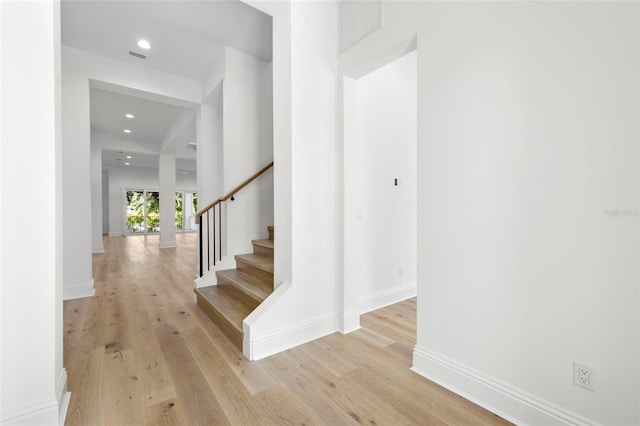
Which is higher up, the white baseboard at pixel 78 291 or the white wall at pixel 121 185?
the white wall at pixel 121 185

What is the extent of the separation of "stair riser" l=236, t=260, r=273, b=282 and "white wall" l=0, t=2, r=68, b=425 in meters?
1.70

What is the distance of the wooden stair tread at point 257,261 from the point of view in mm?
2961

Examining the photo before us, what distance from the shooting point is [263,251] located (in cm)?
351

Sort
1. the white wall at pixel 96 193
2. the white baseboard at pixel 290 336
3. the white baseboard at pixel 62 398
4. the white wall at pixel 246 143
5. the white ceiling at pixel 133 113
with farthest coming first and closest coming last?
the white wall at pixel 96 193
the white ceiling at pixel 133 113
the white wall at pixel 246 143
the white baseboard at pixel 290 336
the white baseboard at pixel 62 398

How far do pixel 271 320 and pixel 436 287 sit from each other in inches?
A: 48.9

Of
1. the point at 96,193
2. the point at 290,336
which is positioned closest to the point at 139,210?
the point at 96,193

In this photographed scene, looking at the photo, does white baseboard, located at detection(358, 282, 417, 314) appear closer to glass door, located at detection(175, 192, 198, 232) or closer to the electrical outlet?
the electrical outlet

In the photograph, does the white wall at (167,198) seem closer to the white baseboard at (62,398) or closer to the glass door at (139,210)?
the glass door at (139,210)

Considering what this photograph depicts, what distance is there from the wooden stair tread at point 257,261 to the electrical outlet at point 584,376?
2.31m

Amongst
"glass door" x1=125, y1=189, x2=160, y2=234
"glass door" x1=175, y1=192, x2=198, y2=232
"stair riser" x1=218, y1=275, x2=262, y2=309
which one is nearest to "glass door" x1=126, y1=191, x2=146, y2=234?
"glass door" x1=125, y1=189, x2=160, y2=234

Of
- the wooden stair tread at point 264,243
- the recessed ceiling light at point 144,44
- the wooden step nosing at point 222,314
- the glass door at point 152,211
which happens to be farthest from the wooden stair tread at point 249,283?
the glass door at point 152,211

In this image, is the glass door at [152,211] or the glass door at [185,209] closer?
the glass door at [152,211]

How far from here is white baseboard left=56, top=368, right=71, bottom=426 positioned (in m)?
1.45

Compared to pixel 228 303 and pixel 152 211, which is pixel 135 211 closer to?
pixel 152 211
